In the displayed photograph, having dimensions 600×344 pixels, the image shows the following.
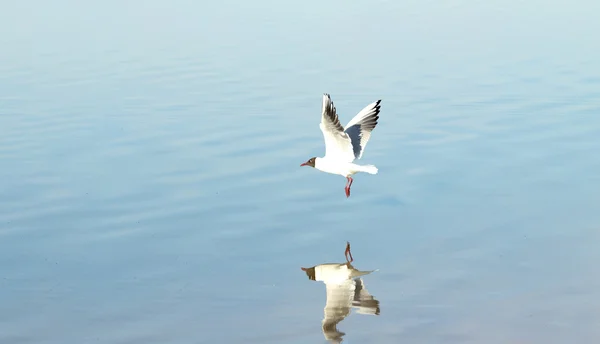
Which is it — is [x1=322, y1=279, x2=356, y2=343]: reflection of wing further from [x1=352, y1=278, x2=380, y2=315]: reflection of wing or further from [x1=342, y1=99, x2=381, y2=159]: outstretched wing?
[x1=342, y1=99, x2=381, y2=159]: outstretched wing

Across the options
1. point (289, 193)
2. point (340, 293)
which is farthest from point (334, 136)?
point (340, 293)

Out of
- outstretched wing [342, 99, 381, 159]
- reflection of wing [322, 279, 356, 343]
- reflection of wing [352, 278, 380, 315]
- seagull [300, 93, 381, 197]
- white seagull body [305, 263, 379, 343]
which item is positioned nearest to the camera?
reflection of wing [322, 279, 356, 343]

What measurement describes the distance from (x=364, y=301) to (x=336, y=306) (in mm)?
389

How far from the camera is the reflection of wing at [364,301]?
41.5 ft

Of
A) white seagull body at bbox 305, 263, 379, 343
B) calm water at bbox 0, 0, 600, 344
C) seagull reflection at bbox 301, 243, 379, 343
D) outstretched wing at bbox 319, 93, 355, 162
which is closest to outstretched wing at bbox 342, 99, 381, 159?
outstretched wing at bbox 319, 93, 355, 162

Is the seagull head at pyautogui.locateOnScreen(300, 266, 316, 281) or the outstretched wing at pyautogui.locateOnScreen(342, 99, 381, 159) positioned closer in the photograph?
the seagull head at pyautogui.locateOnScreen(300, 266, 316, 281)

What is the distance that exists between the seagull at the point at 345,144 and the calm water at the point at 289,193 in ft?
2.38

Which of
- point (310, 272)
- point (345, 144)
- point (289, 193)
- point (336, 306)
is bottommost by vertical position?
point (336, 306)

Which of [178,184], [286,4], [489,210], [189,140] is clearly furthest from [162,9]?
[489,210]

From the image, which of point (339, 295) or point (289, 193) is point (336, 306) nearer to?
point (339, 295)

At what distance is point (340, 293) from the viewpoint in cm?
1344

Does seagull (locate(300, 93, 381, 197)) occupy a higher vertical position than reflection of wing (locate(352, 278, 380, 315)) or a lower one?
higher

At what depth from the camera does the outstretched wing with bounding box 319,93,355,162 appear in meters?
15.4

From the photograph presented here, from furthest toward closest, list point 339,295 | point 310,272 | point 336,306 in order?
point 310,272 < point 339,295 < point 336,306
